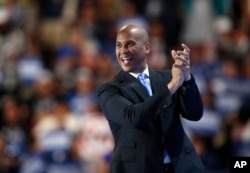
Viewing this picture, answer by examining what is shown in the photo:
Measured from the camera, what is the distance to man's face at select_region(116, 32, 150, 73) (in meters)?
4.46

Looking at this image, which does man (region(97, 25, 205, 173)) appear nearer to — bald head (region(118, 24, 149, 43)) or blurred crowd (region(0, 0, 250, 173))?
bald head (region(118, 24, 149, 43))

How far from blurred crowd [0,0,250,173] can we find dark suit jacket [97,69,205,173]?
3669 mm

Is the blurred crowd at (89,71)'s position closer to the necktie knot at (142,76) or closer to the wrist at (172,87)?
the necktie knot at (142,76)

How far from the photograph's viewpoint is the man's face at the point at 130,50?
14.6 ft

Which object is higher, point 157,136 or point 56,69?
point 56,69

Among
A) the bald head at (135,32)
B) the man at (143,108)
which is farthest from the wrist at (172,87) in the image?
the bald head at (135,32)

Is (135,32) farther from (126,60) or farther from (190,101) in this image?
(190,101)

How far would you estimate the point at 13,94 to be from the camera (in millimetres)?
10500

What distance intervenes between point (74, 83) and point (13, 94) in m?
0.90

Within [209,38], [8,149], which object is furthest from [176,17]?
[8,149]

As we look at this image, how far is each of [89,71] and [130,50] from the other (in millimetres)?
5715

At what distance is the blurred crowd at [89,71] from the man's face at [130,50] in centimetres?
375

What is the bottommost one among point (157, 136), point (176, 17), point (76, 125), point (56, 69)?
point (157, 136)

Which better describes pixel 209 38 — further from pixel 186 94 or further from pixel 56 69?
pixel 186 94
